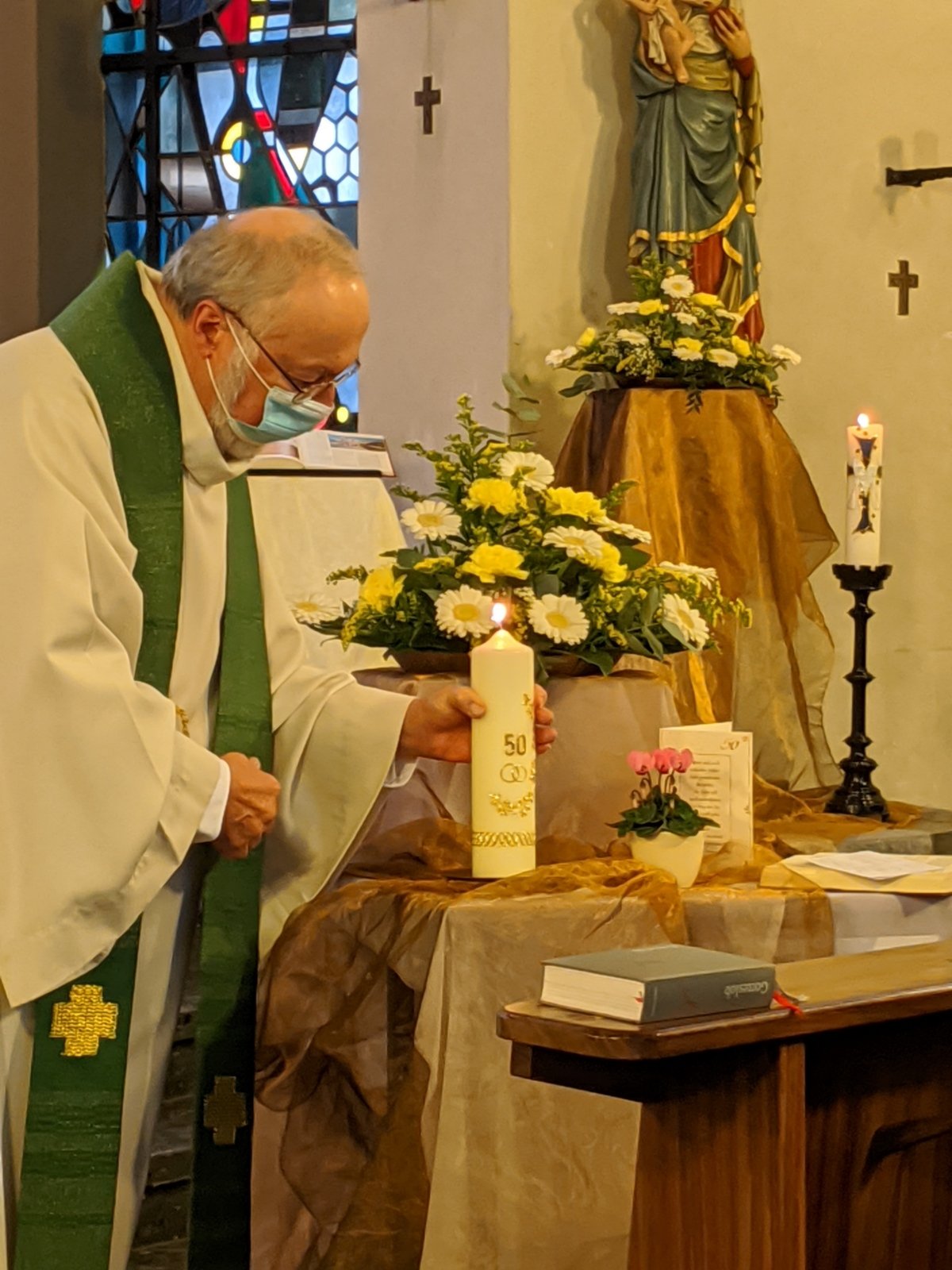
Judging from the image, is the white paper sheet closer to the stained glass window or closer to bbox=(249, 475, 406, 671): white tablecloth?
bbox=(249, 475, 406, 671): white tablecloth

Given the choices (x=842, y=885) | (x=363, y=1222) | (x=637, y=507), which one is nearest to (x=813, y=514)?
(x=637, y=507)

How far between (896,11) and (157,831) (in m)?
4.81

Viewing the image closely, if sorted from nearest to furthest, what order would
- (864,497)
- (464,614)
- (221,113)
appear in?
(464,614) < (864,497) < (221,113)

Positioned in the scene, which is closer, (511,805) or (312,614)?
(511,805)

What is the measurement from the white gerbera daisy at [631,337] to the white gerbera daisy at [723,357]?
161 millimetres

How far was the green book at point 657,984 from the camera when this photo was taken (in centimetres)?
196

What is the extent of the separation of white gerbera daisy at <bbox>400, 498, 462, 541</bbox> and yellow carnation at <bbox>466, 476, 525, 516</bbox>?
47 mm

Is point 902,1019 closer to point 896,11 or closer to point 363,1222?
point 363,1222

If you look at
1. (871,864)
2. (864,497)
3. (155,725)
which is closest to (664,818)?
(871,864)

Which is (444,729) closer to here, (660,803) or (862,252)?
(660,803)

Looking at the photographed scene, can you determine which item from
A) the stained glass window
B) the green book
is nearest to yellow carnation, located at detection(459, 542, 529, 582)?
the green book

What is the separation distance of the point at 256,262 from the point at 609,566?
71 cm

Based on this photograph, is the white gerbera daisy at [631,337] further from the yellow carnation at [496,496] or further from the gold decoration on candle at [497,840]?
the gold decoration on candle at [497,840]

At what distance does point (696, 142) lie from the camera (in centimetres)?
571
